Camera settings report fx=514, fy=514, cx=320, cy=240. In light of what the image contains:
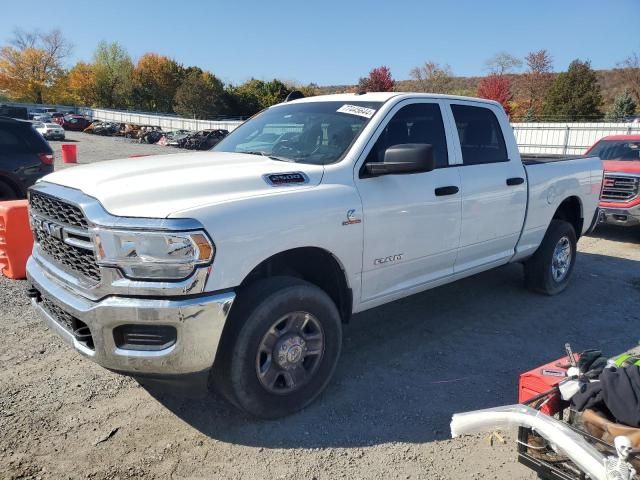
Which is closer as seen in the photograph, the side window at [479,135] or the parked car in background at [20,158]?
the side window at [479,135]

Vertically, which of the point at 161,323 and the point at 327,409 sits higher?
the point at 161,323

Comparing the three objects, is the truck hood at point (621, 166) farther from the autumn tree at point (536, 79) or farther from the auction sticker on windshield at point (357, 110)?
the autumn tree at point (536, 79)

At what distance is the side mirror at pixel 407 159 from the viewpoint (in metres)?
3.35

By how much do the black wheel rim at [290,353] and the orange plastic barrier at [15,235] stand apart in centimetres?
361

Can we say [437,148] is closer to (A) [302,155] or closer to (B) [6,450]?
(A) [302,155]

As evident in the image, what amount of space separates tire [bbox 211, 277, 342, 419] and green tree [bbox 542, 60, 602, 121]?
3981cm

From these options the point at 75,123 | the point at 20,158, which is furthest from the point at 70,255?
the point at 75,123

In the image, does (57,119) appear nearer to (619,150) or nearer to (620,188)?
(619,150)

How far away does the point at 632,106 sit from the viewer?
39.3m

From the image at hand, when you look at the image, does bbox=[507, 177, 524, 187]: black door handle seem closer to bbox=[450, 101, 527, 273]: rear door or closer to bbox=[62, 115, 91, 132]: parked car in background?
bbox=[450, 101, 527, 273]: rear door

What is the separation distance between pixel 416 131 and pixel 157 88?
72344mm

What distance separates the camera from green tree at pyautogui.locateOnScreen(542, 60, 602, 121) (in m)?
38.1

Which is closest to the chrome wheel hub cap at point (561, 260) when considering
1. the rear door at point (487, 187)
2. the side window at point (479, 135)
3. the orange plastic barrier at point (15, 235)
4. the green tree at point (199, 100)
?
the rear door at point (487, 187)

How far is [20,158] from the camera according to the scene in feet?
25.5
